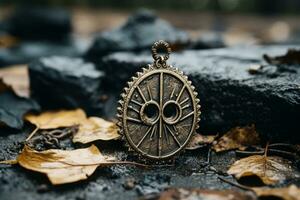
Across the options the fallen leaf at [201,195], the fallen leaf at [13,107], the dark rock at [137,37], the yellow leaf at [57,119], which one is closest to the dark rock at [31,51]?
the dark rock at [137,37]

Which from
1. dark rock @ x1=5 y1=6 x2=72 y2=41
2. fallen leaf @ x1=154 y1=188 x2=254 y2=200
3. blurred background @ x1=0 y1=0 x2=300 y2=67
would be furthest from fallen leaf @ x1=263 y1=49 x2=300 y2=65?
dark rock @ x1=5 y1=6 x2=72 y2=41

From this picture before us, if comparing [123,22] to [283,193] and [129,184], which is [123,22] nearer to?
[129,184]

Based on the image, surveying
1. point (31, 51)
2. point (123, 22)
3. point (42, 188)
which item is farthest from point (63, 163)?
point (123, 22)

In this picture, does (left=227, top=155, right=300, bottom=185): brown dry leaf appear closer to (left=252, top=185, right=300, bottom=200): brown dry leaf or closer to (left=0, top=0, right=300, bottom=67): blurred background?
(left=252, top=185, right=300, bottom=200): brown dry leaf

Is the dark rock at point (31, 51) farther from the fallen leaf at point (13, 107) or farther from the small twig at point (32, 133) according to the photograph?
the small twig at point (32, 133)

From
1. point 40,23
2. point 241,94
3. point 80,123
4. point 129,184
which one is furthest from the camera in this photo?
point 40,23

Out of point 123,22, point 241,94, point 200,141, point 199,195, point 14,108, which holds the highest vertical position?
point 123,22

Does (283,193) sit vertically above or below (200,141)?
below
